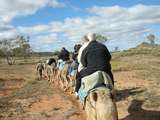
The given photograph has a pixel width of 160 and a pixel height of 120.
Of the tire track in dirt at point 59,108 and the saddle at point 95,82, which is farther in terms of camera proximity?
the tire track in dirt at point 59,108

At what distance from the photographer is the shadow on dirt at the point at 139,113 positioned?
992 centimetres

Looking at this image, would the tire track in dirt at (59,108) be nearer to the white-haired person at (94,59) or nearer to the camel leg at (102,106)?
the white-haired person at (94,59)

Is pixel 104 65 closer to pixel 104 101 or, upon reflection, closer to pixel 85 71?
pixel 85 71

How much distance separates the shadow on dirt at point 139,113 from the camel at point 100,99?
3.03 meters

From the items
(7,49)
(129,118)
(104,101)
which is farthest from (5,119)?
(7,49)

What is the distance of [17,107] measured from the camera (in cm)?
1285

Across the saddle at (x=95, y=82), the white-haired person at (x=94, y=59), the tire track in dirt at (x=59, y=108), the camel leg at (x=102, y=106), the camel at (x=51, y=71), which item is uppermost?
the white-haired person at (x=94, y=59)

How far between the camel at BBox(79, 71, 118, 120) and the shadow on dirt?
9.94 feet

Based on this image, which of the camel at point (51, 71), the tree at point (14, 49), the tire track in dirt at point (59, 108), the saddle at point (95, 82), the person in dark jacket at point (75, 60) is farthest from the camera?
the tree at point (14, 49)

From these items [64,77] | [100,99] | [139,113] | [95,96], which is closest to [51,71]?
[64,77]

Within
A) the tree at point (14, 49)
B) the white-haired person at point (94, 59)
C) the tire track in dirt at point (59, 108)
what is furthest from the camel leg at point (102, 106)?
the tree at point (14, 49)

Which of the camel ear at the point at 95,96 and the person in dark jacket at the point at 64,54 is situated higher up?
the person in dark jacket at the point at 64,54

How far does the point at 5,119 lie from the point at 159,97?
16.8 ft

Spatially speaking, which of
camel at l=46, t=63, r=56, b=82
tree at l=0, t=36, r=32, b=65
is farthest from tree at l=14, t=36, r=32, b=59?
camel at l=46, t=63, r=56, b=82
